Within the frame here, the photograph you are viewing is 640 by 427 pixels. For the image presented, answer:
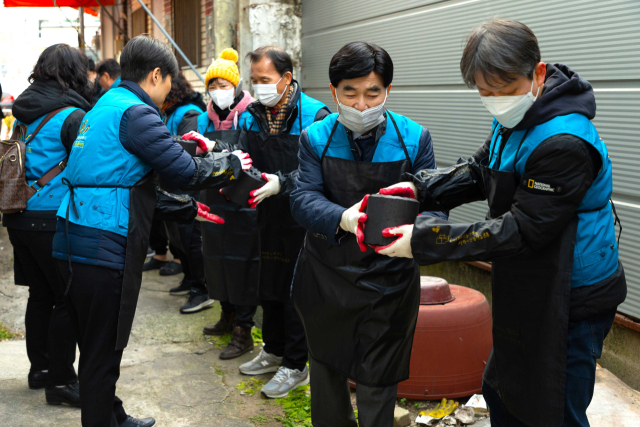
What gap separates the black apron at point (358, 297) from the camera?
7.68ft

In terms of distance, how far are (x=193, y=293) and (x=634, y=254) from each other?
366 cm

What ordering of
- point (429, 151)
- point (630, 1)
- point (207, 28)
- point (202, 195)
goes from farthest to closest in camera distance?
point (207, 28) → point (202, 195) → point (630, 1) → point (429, 151)

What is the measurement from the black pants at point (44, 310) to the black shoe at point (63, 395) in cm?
4

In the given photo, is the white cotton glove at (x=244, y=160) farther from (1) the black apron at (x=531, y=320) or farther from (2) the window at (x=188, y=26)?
(2) the window at (x=188, y=26)

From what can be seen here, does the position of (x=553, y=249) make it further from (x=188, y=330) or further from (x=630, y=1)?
(x=188, y=330)

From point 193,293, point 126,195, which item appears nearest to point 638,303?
point 126,195

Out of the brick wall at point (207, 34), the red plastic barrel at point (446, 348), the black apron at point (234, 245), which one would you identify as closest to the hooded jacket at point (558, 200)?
the red plastic barrel at point (446, 348)

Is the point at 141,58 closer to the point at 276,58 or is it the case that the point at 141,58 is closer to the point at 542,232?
the point at 276,58

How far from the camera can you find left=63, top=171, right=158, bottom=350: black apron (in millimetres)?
2666

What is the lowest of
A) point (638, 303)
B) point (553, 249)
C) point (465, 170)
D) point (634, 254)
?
point (638, 303)

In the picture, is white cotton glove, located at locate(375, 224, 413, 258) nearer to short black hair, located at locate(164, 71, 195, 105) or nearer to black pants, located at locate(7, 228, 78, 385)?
black pants, located at locate(7, 228, 78, 385)

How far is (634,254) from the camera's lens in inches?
131

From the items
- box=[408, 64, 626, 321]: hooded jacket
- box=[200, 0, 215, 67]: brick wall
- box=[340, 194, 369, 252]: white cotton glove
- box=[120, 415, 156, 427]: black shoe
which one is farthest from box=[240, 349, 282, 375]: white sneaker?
box=[200, 0, 215, 67]: brick wall

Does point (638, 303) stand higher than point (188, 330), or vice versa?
point (638, 303)
